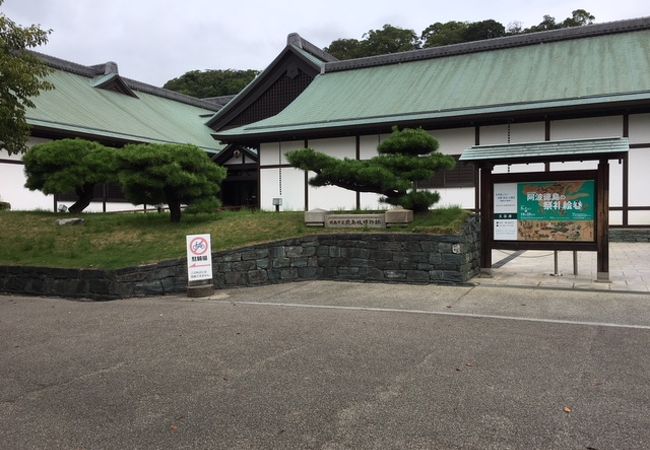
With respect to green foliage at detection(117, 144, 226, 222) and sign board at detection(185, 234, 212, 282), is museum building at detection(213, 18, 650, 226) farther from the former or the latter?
sign board at detection(185, 234, 212, 282)

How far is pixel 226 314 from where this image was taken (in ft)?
25.7

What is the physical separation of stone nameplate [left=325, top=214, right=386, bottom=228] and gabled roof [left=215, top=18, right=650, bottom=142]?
22.3 feet

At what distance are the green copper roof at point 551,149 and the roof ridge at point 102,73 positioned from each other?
17.9 metres

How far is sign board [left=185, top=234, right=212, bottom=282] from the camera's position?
9.68m

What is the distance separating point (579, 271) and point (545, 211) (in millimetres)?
1856

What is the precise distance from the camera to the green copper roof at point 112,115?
62.8 ft

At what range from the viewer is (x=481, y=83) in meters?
18.6

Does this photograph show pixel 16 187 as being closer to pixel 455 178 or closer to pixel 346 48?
pixel 455 178

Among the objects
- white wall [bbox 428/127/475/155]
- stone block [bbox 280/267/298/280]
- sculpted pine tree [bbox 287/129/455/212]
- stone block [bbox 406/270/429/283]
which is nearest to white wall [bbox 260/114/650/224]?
white wall [bbox 428/127/475/155]

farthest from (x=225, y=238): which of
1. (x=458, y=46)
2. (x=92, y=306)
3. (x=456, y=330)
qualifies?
(x=458, y=46)

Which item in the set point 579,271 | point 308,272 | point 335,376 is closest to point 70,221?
point 308,272

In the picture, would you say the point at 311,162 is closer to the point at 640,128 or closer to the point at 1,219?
the point at 1,219

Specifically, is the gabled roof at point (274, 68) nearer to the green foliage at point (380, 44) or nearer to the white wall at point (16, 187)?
the white wall at point (16, 187)

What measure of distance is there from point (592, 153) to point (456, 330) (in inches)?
209
